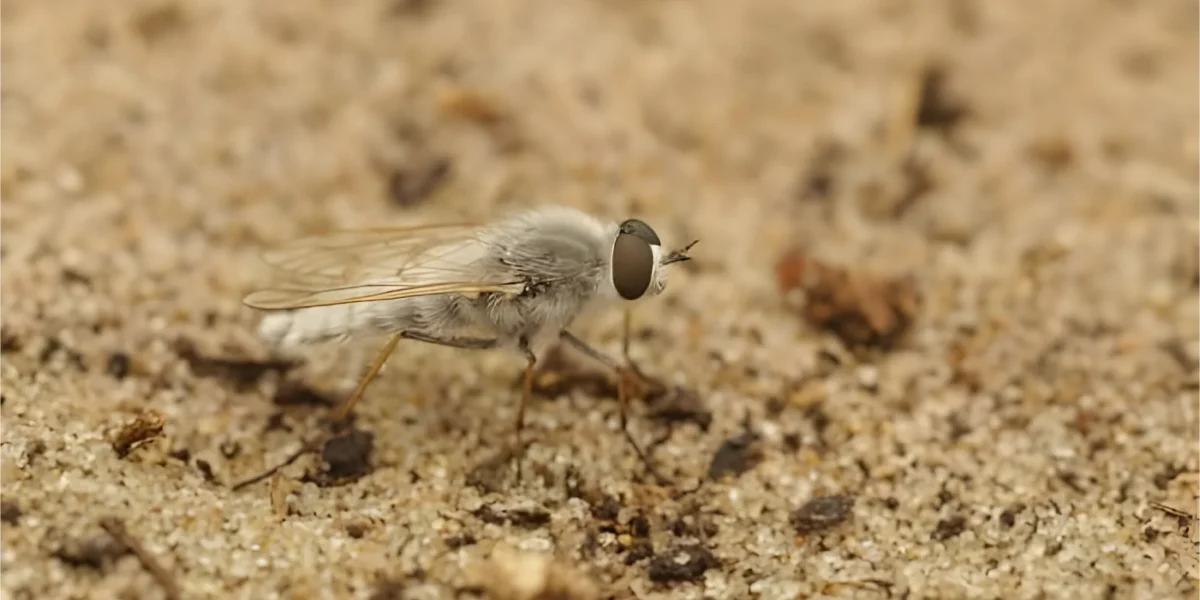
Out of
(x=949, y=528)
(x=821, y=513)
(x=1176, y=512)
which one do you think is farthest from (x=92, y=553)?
(x=1176, y=512)

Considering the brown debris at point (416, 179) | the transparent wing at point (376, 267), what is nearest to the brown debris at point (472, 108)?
the brown debris at point (416, 179)

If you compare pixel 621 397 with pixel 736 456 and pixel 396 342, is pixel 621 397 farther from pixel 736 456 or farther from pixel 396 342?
pixel 396 342

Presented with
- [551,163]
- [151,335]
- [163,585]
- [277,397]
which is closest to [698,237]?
[551,163]

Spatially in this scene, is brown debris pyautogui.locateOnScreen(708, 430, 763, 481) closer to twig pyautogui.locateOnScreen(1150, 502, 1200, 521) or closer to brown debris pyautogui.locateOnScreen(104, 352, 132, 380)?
twig pyautogui.locateOnScreen(1150, 502, 1200, 521)

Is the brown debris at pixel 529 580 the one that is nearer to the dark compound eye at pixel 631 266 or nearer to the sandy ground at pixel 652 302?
the sandy ground at pixel 652 302

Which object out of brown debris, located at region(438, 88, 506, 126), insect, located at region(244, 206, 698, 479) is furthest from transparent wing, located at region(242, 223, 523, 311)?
brown debris, located at region(438, 88, 506, 126)

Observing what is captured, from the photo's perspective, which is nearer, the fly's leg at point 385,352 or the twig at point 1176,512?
the twig at point 1176,512
